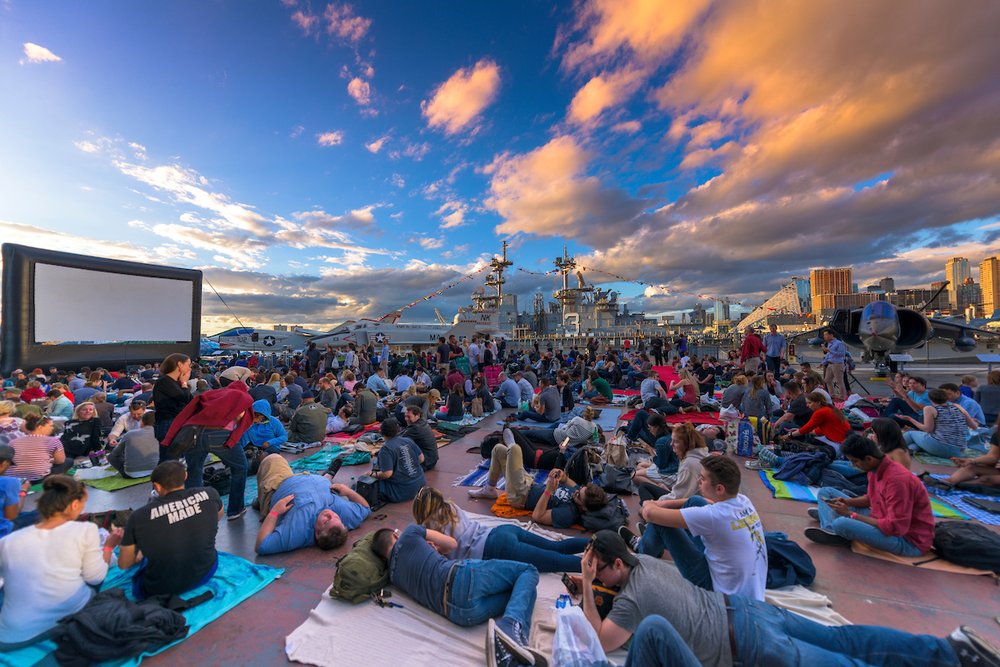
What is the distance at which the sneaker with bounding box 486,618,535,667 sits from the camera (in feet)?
7.54

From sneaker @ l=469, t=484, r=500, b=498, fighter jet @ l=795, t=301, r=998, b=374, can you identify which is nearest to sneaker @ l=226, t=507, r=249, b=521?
sneaker @ l=469, t=484, r=500, b=498

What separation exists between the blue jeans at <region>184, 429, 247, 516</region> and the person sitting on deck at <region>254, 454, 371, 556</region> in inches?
23.3

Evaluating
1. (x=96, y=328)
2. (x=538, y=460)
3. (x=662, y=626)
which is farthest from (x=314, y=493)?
(x=96, y=328)

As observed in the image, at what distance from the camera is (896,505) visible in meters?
3.44

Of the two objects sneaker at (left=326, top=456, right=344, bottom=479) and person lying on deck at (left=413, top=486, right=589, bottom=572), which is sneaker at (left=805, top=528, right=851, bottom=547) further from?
sneaker at (left=326, top=456, right=344, bottom=479)

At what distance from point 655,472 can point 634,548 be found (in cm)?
207

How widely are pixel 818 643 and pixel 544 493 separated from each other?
2.56 m

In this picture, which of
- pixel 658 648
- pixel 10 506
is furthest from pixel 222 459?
pixel 658 648

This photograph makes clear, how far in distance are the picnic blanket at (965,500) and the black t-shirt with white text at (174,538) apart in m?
7.39

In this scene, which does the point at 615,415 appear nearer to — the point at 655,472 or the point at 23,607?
the point at 655,472

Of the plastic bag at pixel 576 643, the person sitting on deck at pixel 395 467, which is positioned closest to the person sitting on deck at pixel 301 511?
the person sitting on deck at pixel 395 467

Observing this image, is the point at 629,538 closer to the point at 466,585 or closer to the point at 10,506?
the point at 466,585

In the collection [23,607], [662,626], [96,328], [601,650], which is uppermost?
[96,328]

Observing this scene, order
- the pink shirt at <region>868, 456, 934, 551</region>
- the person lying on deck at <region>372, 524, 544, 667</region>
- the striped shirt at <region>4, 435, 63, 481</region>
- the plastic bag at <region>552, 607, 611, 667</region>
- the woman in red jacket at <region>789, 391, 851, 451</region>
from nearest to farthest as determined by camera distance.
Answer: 1. the plastic bag at <region>552, 607, 611, 667</region>
2. the person lying on deck at <region>372, 524, 544, 667</region>
3. the pink shirt at <region>868, 456, 934, 551</region>
4. the striped shirt at <region>4, 435, 63, 481</region>
5. the woman in red jacket at <region>789, 391, 851, 451</region>
